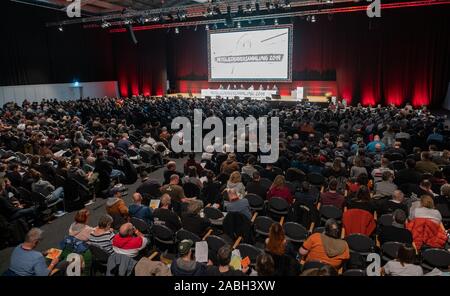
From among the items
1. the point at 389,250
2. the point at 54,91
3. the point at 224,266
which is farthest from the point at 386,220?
the point at 54,91

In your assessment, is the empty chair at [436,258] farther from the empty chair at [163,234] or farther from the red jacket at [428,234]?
the empty chair at [163,234]

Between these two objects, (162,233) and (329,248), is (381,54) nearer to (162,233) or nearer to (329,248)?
(329,248)

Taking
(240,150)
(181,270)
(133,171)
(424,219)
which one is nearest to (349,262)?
(424,219)

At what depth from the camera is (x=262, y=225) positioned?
17.8 ft

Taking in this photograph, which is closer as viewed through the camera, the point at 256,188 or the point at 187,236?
the point at 187,236

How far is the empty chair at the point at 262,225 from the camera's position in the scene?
5.35 m

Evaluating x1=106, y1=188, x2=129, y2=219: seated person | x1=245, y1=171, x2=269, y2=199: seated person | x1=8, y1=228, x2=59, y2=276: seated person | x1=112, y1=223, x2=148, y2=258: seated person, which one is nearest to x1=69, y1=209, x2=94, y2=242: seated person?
x1=112, y1=223, x2=148, y2=258: seated person

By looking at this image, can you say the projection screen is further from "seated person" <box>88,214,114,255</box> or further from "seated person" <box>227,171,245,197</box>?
"seated person" <box>88,214,114,255</box>

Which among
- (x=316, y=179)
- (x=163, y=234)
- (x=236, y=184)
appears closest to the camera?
(x=163, y=234)

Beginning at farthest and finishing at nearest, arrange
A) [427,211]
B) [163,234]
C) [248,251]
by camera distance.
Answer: [163,234] → [427,211] → [248,251]

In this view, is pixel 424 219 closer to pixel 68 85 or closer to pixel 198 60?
pixel 198 60

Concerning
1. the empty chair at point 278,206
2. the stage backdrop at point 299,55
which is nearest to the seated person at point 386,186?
the empty chair at point 278,206

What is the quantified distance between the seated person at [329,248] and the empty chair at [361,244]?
440 millimetres

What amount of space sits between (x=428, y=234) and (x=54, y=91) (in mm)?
24872
